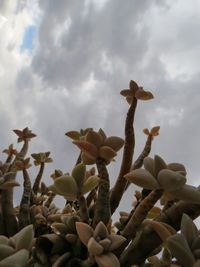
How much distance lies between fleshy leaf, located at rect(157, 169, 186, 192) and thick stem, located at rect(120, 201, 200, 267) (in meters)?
0.08

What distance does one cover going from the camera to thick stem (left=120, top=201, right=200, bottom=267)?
2.08ft

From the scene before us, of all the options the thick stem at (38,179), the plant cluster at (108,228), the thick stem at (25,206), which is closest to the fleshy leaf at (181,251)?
the plant cluster at (108,228)

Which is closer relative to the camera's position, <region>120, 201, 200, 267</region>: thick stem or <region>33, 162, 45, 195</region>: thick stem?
<region>120, 201, 200, 267</region>: thick stem

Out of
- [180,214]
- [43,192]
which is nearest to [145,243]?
[180,214]

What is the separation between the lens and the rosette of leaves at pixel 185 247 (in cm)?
55

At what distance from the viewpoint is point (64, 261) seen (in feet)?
2.12

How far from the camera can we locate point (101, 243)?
1.99 feet

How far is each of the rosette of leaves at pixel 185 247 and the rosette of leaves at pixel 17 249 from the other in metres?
0.23

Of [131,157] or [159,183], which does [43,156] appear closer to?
[131,157]

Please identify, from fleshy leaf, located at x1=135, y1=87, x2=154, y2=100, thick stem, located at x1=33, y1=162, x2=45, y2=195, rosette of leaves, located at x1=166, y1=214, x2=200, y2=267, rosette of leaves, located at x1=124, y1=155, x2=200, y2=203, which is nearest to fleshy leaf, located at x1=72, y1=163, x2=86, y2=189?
rosette of leaves, located at x1=124, y1=155, x2=200, y2=203

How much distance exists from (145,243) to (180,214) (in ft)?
0.28

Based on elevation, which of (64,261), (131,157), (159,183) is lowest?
(64,261)

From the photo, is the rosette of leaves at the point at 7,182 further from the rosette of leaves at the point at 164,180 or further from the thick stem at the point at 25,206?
the rosette of leaves at the point at 164,180

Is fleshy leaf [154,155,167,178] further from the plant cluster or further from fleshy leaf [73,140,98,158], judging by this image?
fleshy leaf [73,140,98,158]
